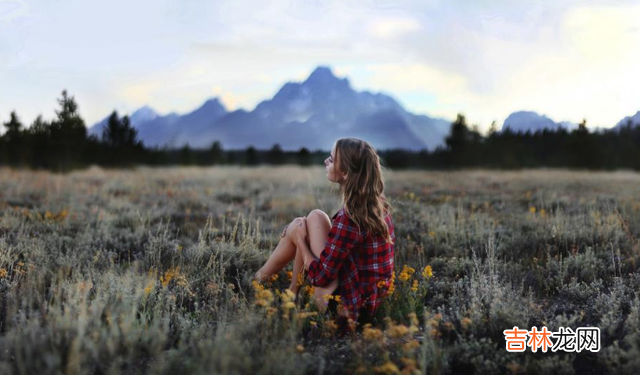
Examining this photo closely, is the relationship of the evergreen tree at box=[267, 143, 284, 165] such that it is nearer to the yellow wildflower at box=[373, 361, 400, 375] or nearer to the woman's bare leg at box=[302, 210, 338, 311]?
the woman's bare leg at box=[302, 210, 338, 311]

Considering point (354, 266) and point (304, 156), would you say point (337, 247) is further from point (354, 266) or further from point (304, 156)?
point (304, 156)

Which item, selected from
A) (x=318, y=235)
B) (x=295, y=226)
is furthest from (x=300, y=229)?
(x=318, y=235)

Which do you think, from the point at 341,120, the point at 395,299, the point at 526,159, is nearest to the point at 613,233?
the point at 395,299

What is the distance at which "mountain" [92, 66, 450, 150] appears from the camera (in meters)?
131

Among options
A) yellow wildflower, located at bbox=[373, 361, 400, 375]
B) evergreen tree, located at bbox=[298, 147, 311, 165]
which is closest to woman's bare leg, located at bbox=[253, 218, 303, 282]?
yellow wildflower, located at bbox=[373, 361, 400, 375]

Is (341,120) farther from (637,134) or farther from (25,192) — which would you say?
(25,192)

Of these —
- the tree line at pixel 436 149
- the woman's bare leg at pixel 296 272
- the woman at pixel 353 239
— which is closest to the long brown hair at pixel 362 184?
the woman at pixel 353 239

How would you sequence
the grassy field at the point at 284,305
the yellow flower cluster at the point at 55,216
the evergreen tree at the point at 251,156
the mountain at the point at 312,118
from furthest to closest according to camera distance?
1. the mountain at the point at 312,118
2. the evergreen tree at the point at 251,156
3. the yellow flower cluster at the point at 55,216
4. the grassy field at the point at 284,305

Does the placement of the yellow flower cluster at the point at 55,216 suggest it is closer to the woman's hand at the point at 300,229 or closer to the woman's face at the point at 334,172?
the woman's hand at the point at 300,229

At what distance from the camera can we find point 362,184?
129 inches

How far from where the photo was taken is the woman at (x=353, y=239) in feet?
10.7

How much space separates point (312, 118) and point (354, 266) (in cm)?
15524

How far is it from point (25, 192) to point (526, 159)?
3185 cm

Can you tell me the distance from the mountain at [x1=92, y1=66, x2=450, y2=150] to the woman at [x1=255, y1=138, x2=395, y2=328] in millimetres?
115957
